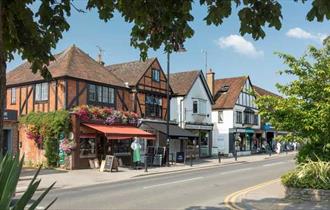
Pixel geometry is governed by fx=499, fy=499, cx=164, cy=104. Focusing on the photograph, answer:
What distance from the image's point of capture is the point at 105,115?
32.9 meters

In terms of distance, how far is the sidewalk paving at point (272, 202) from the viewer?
12633 mm

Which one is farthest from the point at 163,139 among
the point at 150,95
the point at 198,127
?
the point at 198,127

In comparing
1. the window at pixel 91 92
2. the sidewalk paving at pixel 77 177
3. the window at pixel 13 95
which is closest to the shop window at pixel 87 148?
the sidewalk paving at pixel 77 177

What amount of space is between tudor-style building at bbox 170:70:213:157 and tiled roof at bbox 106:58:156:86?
6.07 m

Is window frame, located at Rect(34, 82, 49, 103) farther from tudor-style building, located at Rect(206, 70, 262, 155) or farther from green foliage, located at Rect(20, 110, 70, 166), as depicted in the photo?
tudor-style building, located at Rect(206, 70, 262, 155)

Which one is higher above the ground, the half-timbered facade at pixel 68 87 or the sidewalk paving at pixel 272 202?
the half-timbered facade at pixel 68 87

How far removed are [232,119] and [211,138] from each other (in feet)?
16.4

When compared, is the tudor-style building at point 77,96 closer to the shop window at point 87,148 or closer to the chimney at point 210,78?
the shop window at point 87,148

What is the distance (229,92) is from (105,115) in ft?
85.9

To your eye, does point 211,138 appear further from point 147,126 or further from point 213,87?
point 147,126

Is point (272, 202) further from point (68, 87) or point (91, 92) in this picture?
point (91, 92)

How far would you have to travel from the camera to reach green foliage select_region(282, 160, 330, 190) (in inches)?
534

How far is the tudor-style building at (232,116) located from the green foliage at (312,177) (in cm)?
3773

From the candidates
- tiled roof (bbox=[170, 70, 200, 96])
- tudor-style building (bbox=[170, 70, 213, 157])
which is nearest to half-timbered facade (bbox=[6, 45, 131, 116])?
tudor-style building (bbox=[170, 70, 213, 157])
